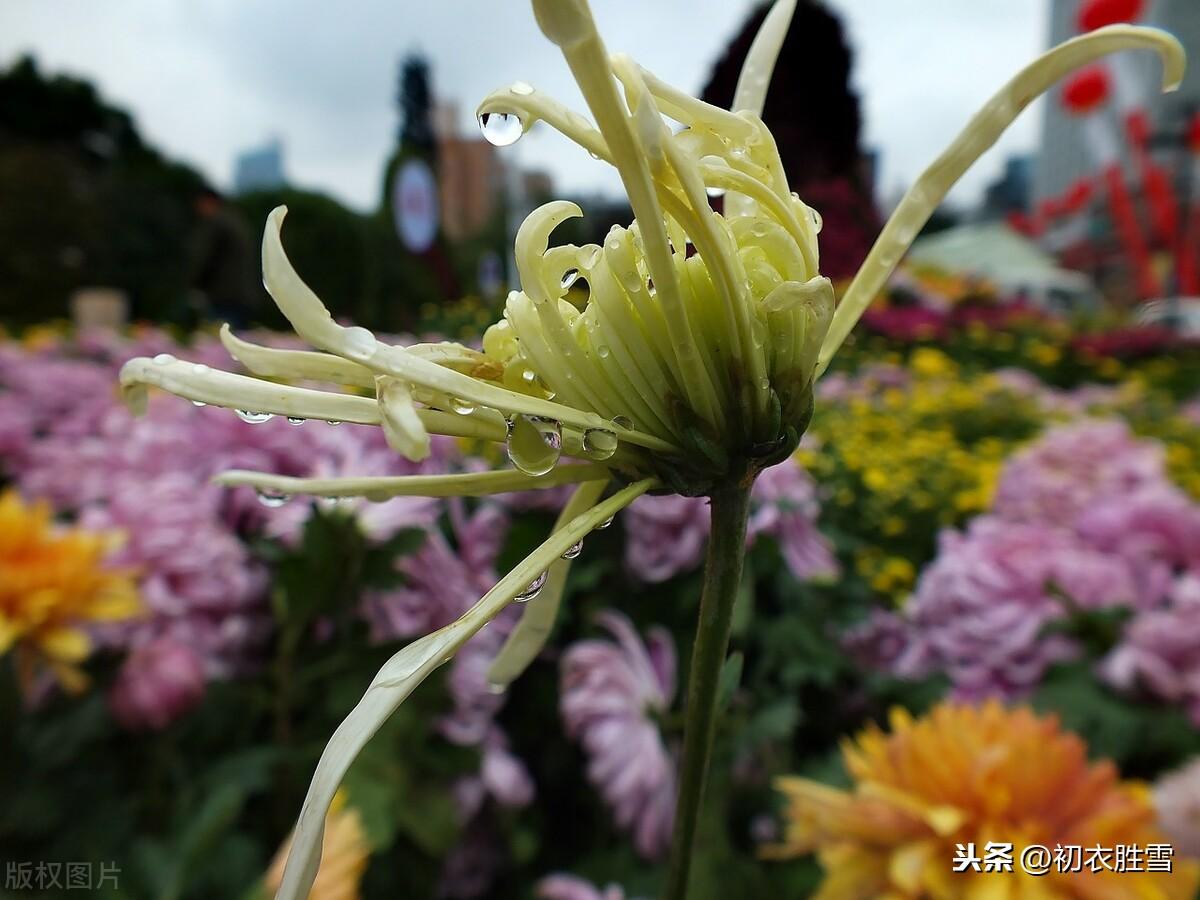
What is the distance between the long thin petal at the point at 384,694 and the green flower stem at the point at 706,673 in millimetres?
27

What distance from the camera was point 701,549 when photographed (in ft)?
2.38

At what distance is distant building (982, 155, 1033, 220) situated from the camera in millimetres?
30266

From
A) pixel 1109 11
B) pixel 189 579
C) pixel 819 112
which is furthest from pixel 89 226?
pixel 189 579

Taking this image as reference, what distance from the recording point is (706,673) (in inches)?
8.4

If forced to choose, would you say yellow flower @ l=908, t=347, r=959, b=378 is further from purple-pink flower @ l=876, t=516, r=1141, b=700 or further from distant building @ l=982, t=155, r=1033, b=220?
distant building @ l=982, t=155, r=1033, b=220

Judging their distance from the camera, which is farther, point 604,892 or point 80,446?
point 80,446

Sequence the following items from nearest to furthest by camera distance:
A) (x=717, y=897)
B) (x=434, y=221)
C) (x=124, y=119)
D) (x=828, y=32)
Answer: (x=717, y=897), (x=434, y=221), (x=828, y=32), (x=124, y=119)

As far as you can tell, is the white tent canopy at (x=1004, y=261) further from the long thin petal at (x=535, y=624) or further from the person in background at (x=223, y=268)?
the long thin petal at (x=535, y=624)

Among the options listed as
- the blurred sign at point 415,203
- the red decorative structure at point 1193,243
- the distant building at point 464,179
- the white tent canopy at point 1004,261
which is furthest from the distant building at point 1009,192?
the blurred sign at point 415,203

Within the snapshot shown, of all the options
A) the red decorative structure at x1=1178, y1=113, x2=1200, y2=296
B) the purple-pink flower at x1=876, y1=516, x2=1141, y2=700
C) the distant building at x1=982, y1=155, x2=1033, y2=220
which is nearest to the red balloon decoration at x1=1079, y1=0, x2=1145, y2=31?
the red decorative structure at x1=1178, y1=113, x2=1200, y2=296

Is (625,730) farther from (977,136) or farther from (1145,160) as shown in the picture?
(1145,160)

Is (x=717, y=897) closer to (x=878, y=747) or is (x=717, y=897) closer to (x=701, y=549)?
(x=878, y=747)

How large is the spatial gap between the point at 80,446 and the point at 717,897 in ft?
2.88

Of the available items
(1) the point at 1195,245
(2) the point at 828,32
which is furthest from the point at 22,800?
(1) the point at 1195,245
